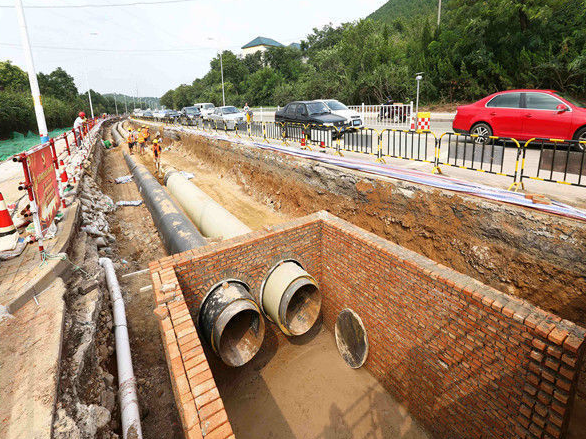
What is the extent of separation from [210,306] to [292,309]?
163cm

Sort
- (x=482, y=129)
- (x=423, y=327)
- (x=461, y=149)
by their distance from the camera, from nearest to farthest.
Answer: (x=423, y=327)
(x=461, y=149)
(x=482, y=129)

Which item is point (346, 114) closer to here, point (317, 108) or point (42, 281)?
point (317, 108)

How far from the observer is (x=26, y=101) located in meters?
29.1

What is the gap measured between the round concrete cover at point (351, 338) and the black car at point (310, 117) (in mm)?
7559

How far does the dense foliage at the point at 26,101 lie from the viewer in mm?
26609

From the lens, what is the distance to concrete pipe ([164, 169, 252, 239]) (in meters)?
6.87

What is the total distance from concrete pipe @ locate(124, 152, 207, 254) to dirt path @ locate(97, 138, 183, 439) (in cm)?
76

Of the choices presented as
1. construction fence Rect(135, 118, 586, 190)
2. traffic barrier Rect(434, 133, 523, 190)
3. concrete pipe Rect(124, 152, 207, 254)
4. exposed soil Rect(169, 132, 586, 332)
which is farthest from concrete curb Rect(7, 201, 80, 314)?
traffic barrier Rect(434, 133, 523, 190)

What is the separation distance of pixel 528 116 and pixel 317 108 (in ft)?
24.2

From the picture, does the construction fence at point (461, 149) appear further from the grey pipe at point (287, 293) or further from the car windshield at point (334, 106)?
the grey pipe at point (287, 293)

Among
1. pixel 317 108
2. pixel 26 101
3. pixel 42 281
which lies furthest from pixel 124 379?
pixel 26 101

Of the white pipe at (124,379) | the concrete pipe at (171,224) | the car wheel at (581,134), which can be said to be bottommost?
the white pipe at (124,379)

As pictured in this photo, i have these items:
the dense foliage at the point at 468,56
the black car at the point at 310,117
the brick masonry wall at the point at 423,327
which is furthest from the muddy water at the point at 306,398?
the dense foliage at the point at 468,56

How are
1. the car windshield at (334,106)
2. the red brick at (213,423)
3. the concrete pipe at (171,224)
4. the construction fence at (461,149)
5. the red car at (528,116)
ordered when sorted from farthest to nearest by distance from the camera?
the car windshield at (334,106), the red car at (528,116), the concrete pipe at (171,224), the construction fence at (461,149), the red brick at (213,423)
